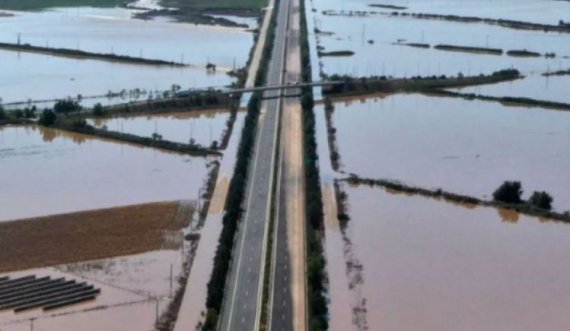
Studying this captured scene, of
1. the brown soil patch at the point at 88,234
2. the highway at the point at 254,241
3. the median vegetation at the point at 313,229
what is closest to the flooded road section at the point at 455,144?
the median vegetation at the point at 313,229

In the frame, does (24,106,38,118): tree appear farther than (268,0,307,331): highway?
Yes

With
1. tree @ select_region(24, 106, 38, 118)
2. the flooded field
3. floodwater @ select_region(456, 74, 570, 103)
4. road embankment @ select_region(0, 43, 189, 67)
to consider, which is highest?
the flooded field

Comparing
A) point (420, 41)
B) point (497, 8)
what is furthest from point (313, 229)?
point (497, 8)

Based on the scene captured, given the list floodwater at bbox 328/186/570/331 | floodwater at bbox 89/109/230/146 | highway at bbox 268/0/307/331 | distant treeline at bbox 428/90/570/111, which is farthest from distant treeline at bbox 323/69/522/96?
floodwater at bbox 328/186/570/331

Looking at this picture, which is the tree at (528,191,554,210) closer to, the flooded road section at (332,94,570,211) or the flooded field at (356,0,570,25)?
the flooded road section at (332,94,570,211)

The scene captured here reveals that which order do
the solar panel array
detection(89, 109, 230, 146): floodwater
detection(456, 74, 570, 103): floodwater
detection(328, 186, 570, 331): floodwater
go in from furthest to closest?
detection(456, 74, 570, 103): floodwater
detection(89, 109, 230, 146): floodwater
detection(328, 186, 570, 331): floodwater
the solar panel array

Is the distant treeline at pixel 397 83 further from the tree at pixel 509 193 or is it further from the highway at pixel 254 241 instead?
the tree at pixel 509 193

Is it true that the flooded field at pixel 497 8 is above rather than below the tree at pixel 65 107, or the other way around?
above
